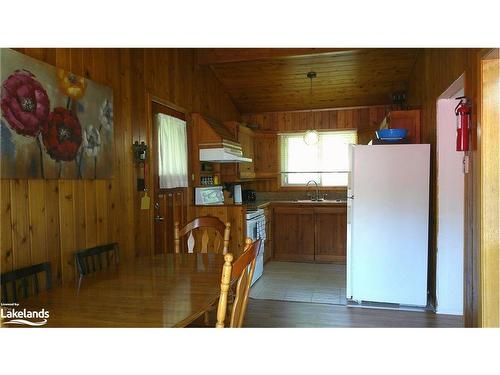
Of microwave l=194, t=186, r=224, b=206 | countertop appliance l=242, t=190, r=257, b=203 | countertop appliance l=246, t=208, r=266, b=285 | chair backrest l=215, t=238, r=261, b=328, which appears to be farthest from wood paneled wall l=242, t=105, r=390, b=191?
chair backrest l=215, t=238, r=261, b=328

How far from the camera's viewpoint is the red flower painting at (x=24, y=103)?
1781mm

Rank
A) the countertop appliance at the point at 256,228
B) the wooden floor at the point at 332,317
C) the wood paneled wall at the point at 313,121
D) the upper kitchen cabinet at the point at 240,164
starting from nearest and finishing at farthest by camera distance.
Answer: the wooden floor at the point at 332,317 → the countertop appliance at the point at 256,228 → the upper kitchen cabinet at the point at 240,164 → the wood paneled wall at the point at 313,121

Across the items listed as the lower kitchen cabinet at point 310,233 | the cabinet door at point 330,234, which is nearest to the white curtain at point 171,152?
the lower kitchen cabinet at point 310,233

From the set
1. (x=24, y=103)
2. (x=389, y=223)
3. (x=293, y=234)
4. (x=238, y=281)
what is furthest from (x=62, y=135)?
(x=293, y=234)

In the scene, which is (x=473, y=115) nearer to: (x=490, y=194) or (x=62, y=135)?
(x=490, y=194)

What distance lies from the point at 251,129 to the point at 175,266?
3.78m

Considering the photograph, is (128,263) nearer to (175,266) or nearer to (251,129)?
(175,266)

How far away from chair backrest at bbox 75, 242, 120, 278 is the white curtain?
95 centimetres

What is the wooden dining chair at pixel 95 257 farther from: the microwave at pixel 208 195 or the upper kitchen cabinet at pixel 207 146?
the upper kitchen cabinet at pixel 207 146

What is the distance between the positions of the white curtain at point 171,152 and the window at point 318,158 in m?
2.39

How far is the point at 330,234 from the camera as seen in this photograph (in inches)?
201

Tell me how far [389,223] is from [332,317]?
1.03 meters

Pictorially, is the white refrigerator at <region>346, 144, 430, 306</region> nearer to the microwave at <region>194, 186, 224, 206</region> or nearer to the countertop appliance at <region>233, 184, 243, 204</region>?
the microwave at <region>194, 186, 224, 206</region>
